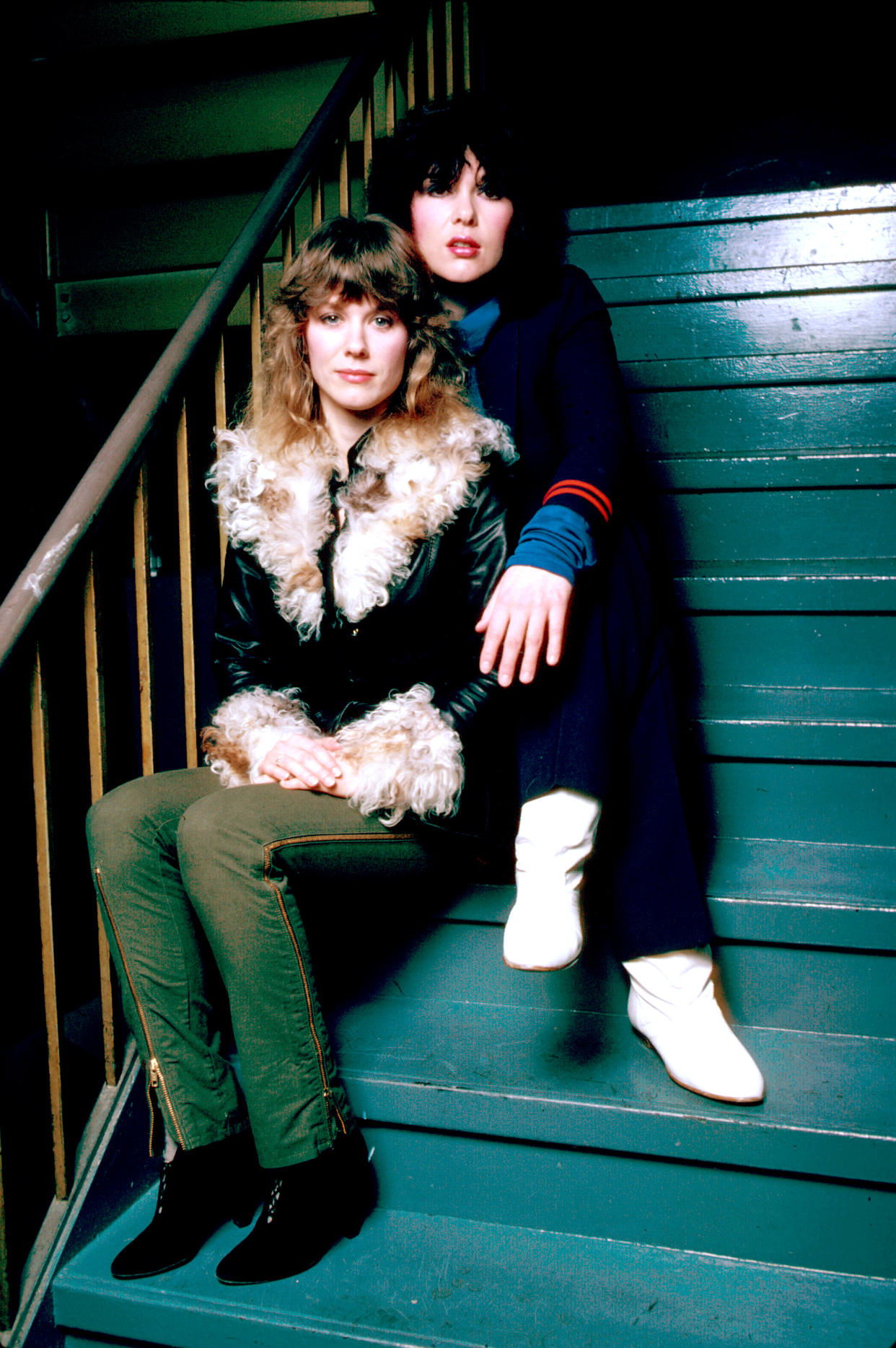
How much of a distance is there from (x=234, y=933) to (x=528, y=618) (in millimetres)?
564

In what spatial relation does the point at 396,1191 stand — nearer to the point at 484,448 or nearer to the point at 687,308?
the point at 484,448

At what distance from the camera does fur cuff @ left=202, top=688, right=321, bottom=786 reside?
4.24ft

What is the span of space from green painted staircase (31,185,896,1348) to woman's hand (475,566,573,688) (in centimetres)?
A: 43

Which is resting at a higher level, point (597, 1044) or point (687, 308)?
point (687, 308)

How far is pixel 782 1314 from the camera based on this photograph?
3.53 ft

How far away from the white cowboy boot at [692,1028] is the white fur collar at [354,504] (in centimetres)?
67

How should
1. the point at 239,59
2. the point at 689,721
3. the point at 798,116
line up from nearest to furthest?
1. the point at 689,721
2. the point at 239,59
3. the point at 798,116

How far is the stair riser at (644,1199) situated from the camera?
1.13 metres

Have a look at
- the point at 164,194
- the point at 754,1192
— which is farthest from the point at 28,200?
the point at 754,1192

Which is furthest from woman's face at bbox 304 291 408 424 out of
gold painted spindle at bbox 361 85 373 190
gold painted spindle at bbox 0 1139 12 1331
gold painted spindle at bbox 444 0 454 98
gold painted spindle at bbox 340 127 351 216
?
gold painted spindle at bbox 444 0 454 98

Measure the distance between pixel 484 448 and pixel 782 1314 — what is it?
1223 mm

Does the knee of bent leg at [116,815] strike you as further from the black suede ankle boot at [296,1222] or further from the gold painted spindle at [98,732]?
the black suede ankle boot at [296,1222]

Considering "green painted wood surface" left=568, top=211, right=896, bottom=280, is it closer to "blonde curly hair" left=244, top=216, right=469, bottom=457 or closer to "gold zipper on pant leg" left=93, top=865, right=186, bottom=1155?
"blonde curly hair" left=244, top=216, right=469, bottom=457

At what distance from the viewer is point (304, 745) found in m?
1.25
